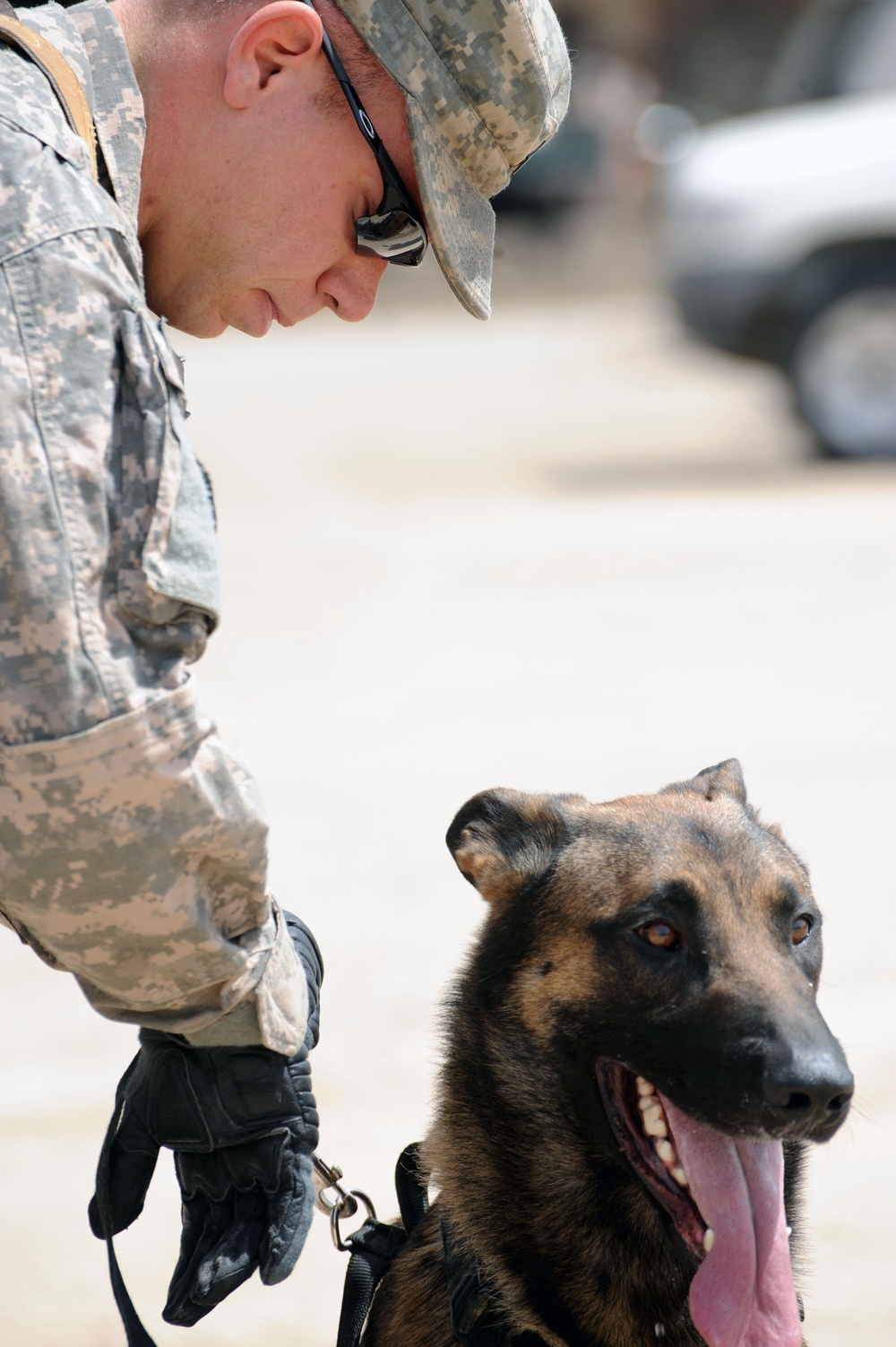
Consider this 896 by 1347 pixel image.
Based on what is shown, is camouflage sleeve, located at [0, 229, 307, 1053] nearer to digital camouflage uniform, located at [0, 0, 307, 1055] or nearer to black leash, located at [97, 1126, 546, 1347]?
digital camouflage uniform, located at [0, 0, 307, 1055]

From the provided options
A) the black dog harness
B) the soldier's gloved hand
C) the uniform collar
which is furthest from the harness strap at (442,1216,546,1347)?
the uniform collar

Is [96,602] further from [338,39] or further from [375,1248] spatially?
[375,1248]

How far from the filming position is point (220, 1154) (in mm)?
2088

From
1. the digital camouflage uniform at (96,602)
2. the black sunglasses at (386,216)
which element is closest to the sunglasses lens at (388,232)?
the black sunglasses at (386,216)

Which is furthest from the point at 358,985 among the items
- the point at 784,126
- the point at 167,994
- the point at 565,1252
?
the point at 784,126

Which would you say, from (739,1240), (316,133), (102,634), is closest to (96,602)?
(102,634)

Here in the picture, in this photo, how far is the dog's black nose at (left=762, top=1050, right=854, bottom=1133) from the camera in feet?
6.91

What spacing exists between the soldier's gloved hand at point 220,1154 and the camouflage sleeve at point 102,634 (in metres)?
0.32

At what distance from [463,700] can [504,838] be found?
158 inches

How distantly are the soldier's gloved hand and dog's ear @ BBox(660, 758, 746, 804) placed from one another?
0.90 metres

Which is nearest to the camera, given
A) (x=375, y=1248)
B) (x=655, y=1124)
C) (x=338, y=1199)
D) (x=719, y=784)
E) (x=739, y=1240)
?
→ (x=739, y=1240)

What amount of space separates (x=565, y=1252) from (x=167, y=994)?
99cm

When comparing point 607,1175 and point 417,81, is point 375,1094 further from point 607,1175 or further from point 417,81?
point 417,81

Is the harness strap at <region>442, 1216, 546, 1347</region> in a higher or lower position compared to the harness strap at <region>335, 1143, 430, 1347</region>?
higher
